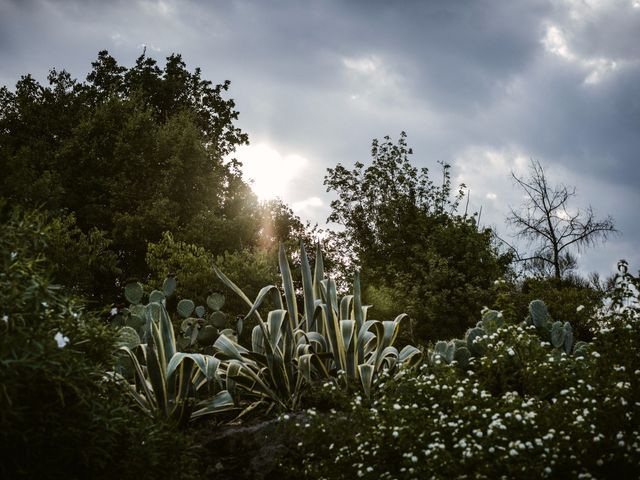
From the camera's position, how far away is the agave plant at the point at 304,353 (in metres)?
5.25

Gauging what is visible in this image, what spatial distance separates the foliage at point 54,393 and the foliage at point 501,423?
1227 millimetres

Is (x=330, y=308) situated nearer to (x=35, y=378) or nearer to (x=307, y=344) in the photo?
(x=307, y=344)

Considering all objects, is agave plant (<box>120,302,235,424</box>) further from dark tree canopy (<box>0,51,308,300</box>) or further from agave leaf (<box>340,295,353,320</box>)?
dark tree canopy (<box>0,51,308,300</box>)

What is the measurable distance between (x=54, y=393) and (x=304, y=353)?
2574 millimetres

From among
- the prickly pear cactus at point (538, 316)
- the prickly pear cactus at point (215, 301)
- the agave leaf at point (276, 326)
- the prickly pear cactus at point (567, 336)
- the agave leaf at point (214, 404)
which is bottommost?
the agave leaf at point (214, 404)

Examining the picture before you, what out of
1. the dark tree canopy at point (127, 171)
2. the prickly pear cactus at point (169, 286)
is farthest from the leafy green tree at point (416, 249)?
the prickly pear cactus at point (169, 286)

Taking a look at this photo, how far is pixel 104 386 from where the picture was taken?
11.4 feet

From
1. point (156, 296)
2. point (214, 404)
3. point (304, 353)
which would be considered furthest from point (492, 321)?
point (156, 296)

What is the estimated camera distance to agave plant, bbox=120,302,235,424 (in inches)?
185

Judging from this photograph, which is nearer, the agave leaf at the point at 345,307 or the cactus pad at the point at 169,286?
the agave leaf at the point at 345,307

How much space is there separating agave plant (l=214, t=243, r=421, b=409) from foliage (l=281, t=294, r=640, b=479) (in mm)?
605

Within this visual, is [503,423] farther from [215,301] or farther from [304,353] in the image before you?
[215,301]

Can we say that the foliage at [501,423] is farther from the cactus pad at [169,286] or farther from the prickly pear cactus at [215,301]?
the prickly pear cactus at [215,301]

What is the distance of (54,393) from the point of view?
3.06m
